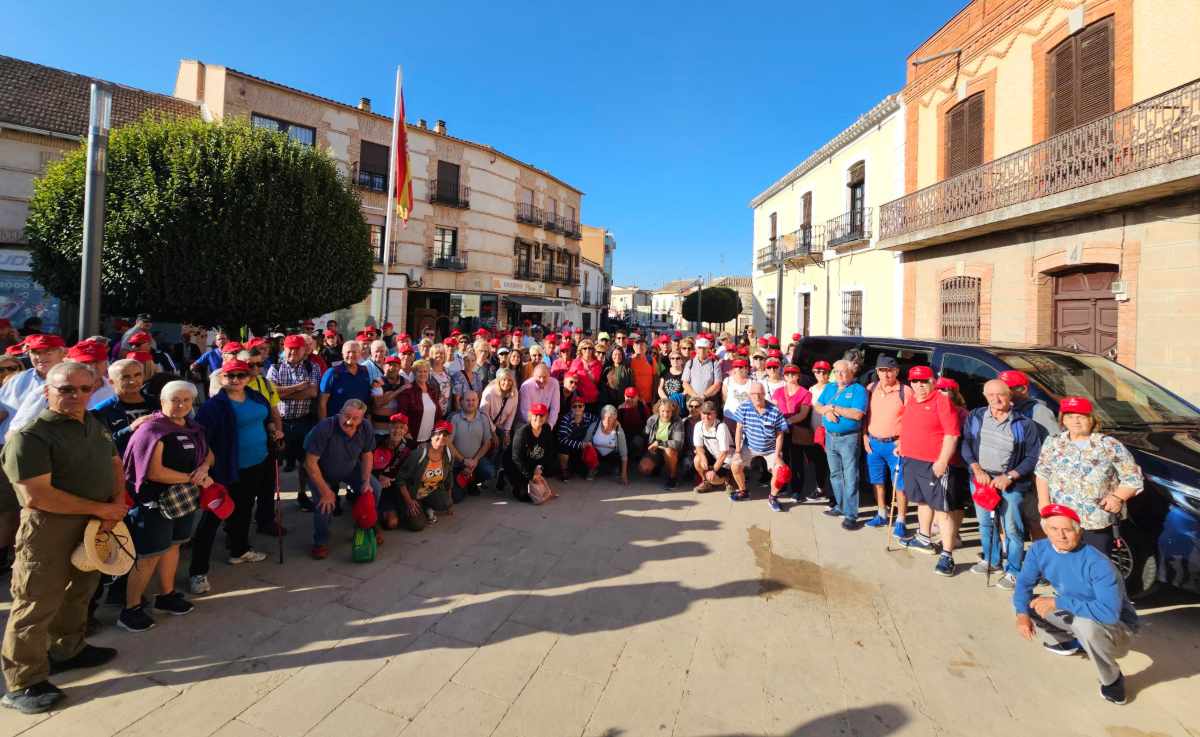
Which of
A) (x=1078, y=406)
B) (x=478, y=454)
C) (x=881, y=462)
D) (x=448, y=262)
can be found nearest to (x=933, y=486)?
(x=881, y=462)

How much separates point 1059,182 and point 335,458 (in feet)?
38.0

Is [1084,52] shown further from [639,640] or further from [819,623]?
[639,640]

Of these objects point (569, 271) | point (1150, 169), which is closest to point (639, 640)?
point (1150, 169)

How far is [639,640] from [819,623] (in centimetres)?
126

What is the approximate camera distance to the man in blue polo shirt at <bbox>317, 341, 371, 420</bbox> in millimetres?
5465

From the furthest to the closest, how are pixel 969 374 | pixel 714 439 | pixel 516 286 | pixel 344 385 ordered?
1. pixel 516 286
2. pixel 714 439
3. pixel 344 385
4. pixel 969 374

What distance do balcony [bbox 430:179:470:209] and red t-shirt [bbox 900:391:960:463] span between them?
22.2m

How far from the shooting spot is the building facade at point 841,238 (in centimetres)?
1443

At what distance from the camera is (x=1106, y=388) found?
15.7ft

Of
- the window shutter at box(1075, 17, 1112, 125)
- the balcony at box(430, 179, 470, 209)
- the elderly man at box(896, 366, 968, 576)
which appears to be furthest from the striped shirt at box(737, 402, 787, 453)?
the balcony at box(430, 179, 470, 209)

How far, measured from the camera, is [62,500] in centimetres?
268

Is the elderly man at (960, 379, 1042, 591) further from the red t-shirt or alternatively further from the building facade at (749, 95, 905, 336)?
the building facade at (749, 95, 905, 336)

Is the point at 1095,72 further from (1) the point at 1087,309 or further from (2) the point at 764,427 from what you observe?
(2) the point at 764,427

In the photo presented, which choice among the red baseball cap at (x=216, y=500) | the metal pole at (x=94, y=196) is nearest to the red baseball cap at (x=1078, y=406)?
the red baseball cap at (x=216, y=500)
